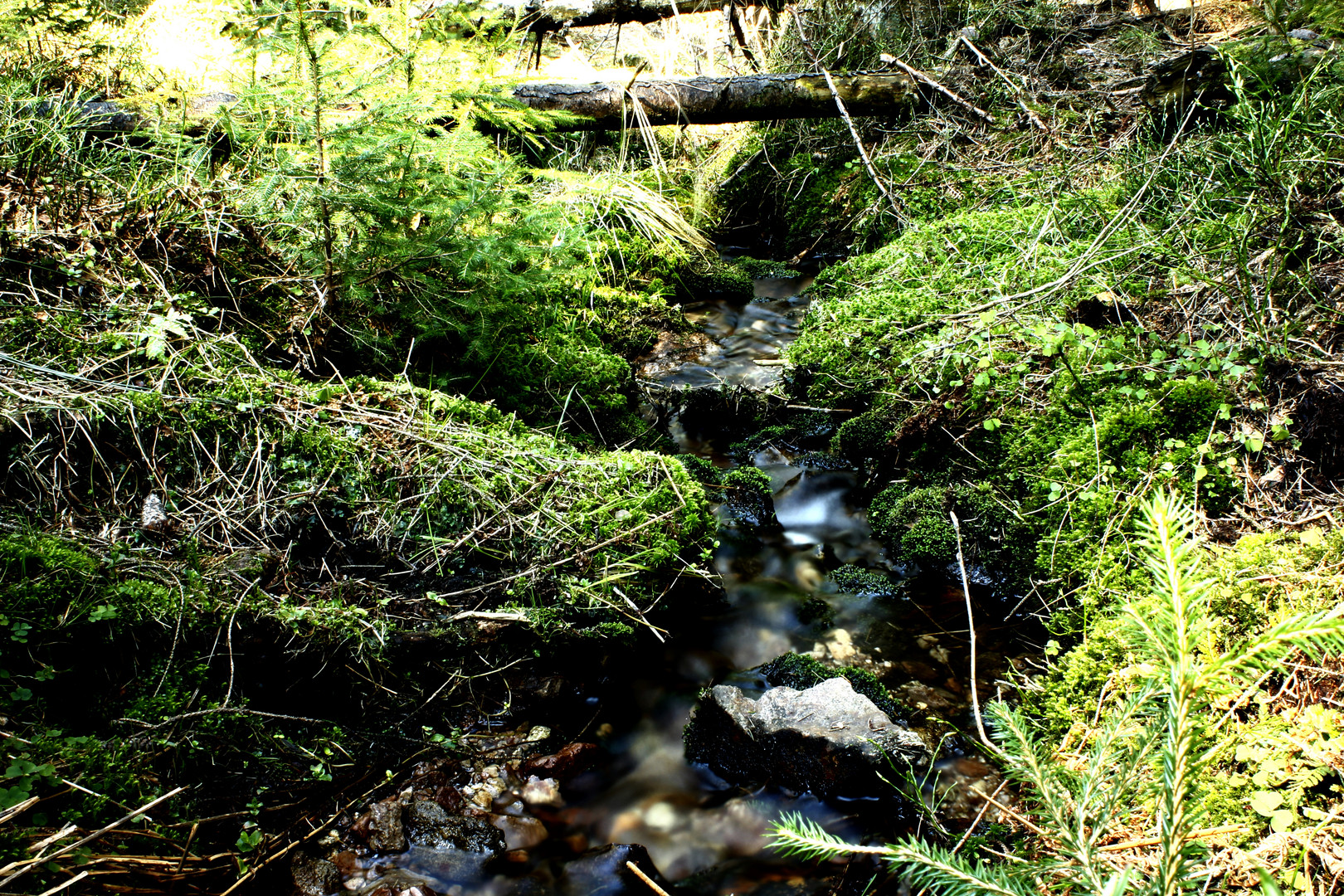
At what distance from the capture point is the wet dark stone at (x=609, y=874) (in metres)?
2.66

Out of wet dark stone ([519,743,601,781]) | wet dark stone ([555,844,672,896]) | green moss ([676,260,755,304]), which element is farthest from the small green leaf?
green moss ([676,260,755,304])

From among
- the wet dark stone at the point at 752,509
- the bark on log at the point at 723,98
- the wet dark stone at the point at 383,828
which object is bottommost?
the wet dark stone at the point at 383,828

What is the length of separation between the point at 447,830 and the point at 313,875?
44cm

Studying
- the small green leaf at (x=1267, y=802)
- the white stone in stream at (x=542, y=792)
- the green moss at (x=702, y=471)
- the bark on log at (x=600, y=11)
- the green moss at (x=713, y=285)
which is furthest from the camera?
the bark on log at (x=600, y=11)

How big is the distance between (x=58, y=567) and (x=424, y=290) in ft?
6.74

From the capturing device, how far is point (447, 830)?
2.74 metres

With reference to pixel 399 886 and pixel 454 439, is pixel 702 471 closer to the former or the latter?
pixel 454 439

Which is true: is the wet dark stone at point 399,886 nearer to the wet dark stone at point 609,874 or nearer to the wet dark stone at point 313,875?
the wet dark stone at point 313,875

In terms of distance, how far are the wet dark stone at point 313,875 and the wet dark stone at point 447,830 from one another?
26cm

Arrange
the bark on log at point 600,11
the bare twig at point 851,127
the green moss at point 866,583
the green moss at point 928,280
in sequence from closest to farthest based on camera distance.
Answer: the green moss at point 866,583
the green moss at point 928,280
the bare twig at point 851,127
the bark on log at point 600,11

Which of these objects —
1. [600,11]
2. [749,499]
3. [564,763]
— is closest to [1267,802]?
[564,763]

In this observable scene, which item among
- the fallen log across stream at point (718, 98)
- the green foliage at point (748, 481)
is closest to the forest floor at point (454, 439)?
the green foliage at point (748, 481)

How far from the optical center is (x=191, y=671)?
8.67ft

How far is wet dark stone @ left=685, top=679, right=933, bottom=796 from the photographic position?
2.91 m
